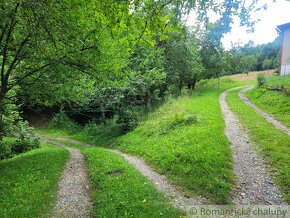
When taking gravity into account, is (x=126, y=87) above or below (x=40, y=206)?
above

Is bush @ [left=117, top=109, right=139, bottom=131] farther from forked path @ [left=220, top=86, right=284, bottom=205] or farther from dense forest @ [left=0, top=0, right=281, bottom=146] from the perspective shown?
forked path @ [left=220, top=86, right=284, bottom=205]

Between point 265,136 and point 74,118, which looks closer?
point 265,136

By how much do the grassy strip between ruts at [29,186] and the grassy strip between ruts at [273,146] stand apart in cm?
748

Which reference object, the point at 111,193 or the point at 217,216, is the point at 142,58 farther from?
the point at 217,216

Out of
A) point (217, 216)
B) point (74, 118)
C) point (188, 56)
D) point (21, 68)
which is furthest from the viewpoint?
point (74, 118)

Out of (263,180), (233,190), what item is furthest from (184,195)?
(263,180)

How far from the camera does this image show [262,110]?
1359 cm

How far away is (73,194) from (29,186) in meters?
1.58

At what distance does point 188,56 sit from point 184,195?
1830cm

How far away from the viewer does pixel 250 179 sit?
5.71 meters

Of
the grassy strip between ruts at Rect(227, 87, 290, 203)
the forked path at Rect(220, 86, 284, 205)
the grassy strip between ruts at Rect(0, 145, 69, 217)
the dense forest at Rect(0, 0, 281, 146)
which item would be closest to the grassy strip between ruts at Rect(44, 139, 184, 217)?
the grassy strip between ruts at Rect(0, 145, 69, 217)

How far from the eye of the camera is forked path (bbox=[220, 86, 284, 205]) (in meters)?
4.83

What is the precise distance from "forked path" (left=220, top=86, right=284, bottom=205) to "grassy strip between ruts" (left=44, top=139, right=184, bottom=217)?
2.29 meters

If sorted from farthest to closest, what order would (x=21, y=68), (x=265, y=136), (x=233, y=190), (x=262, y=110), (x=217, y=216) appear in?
1. (x=262, y=110)
2. (x=265, y=136)
3. (x=21, y=68)
4. (x=233, y=190)
5. (x=217, y=216)
